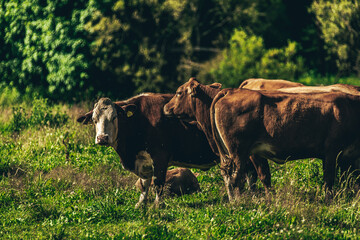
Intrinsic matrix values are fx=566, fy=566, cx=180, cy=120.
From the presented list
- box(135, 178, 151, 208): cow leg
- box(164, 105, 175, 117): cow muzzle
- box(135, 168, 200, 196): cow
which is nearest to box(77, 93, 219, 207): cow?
box(135, 178, 151, 208): cow leg

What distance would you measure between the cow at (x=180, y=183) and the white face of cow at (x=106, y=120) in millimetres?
1142

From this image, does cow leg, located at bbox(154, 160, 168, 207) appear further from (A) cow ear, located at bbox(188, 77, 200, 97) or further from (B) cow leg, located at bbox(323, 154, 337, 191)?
(B) cow leg, located at bbox(323, 154, 337, 191)

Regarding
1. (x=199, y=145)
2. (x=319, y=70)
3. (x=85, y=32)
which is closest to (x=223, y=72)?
(x=85, y=32)

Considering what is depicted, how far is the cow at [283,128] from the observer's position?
7914mm

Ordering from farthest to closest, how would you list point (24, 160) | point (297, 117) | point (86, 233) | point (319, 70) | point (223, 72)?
1. point (319, 70)
2. point (223, 72)
3. point (24, 160)
4. point (297, 117)
5. point (86, 233)

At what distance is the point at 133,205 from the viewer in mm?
8414

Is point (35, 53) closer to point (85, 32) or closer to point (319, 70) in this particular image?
point (85, 32)

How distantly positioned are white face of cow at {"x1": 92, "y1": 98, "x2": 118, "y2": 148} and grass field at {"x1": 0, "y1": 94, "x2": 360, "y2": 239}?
91cm

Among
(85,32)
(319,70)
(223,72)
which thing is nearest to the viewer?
(85,32)

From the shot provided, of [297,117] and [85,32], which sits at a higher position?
[85,32]

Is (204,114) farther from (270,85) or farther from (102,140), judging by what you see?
(270,85)

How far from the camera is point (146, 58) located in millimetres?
16500

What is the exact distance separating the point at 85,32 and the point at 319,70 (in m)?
16.6

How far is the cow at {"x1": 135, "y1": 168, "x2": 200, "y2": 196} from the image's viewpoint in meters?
9.22
